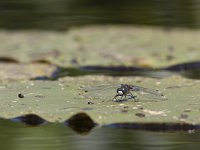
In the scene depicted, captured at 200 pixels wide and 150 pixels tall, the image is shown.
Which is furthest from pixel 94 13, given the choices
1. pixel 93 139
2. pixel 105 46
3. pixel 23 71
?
pixel 93 139

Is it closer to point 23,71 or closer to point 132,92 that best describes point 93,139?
point 132,92

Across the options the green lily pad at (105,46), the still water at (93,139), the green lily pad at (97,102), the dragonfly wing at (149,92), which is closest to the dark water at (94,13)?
the green lily pad at (105,46)

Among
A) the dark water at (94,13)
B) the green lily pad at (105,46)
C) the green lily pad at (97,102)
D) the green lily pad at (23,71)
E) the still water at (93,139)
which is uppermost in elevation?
the dark water at (94,13)

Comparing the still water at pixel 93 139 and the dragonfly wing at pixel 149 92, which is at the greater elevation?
the dragonfly wing at pixel 149 92

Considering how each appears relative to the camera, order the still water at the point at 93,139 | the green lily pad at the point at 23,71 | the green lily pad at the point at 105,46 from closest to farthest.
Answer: the still water at the point at 93,139 → the green lily pad at the point at 23,71 → the green lily pad at the point at 105,46

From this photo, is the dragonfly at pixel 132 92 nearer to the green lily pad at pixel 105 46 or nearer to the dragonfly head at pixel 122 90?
the dragonfly head at pixel 122 90
